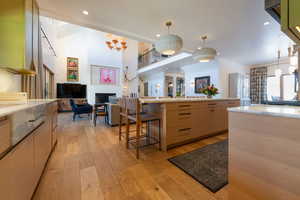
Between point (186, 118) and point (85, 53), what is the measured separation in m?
7.22

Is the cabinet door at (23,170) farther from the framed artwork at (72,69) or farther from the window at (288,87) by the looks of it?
the window at (288,87)

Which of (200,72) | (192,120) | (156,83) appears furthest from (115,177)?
(156,83)

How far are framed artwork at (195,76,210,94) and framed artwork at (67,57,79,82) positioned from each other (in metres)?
6.86

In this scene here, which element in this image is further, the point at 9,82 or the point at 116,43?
the point at 116,43

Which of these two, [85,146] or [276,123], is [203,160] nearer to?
[276,123]

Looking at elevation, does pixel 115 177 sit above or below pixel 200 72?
below

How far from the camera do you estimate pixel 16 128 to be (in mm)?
816

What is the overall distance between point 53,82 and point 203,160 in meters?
7.56

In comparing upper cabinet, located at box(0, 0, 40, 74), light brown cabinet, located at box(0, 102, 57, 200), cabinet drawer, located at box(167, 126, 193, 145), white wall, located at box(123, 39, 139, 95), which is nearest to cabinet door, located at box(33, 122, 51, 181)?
light brown cabinet, located at box(0, 102, 57, 200)

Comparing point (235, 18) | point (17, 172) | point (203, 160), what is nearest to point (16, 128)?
point (17, 172)

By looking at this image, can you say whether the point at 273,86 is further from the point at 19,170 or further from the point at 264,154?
the point at 19,170

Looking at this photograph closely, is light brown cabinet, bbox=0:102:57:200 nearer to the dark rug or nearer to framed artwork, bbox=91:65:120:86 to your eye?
the dark rug

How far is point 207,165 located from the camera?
5.75 ft

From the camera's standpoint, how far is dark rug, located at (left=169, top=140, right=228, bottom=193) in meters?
1.44
